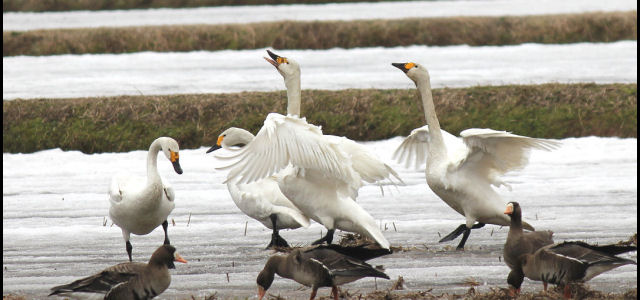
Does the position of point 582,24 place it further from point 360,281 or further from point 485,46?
point 360,281

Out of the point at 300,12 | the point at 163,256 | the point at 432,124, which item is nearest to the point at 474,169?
the point at 432,124

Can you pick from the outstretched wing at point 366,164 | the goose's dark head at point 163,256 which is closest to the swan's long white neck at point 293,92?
the outstretched wing at point 366,164

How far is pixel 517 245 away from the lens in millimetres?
6438

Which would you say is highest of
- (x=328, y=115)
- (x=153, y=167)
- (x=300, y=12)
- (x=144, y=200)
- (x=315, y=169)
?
(x=315, y=169)

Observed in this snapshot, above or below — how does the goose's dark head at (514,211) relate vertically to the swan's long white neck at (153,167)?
above

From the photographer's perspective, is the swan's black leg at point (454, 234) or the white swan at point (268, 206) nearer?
the swan's black leg at point (454, 234)

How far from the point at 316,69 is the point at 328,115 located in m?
4.08

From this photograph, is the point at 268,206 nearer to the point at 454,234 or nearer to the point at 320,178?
the point at 320,178

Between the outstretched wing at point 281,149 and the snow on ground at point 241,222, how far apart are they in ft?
2.12

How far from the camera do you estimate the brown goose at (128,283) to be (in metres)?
5.90

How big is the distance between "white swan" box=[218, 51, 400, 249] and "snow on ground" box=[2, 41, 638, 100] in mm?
6528

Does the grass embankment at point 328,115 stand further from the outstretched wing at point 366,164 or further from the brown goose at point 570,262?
the brown goose at point 570,262

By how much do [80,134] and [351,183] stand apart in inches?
212

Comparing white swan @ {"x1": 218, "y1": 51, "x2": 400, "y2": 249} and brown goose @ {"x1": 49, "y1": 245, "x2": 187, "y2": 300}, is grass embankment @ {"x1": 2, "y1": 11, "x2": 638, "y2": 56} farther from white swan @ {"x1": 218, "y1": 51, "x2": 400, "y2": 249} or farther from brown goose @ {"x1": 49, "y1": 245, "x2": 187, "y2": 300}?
brown goose @ {"x1": 49, "y1": 245, "x2": 187, "y2": 300}
